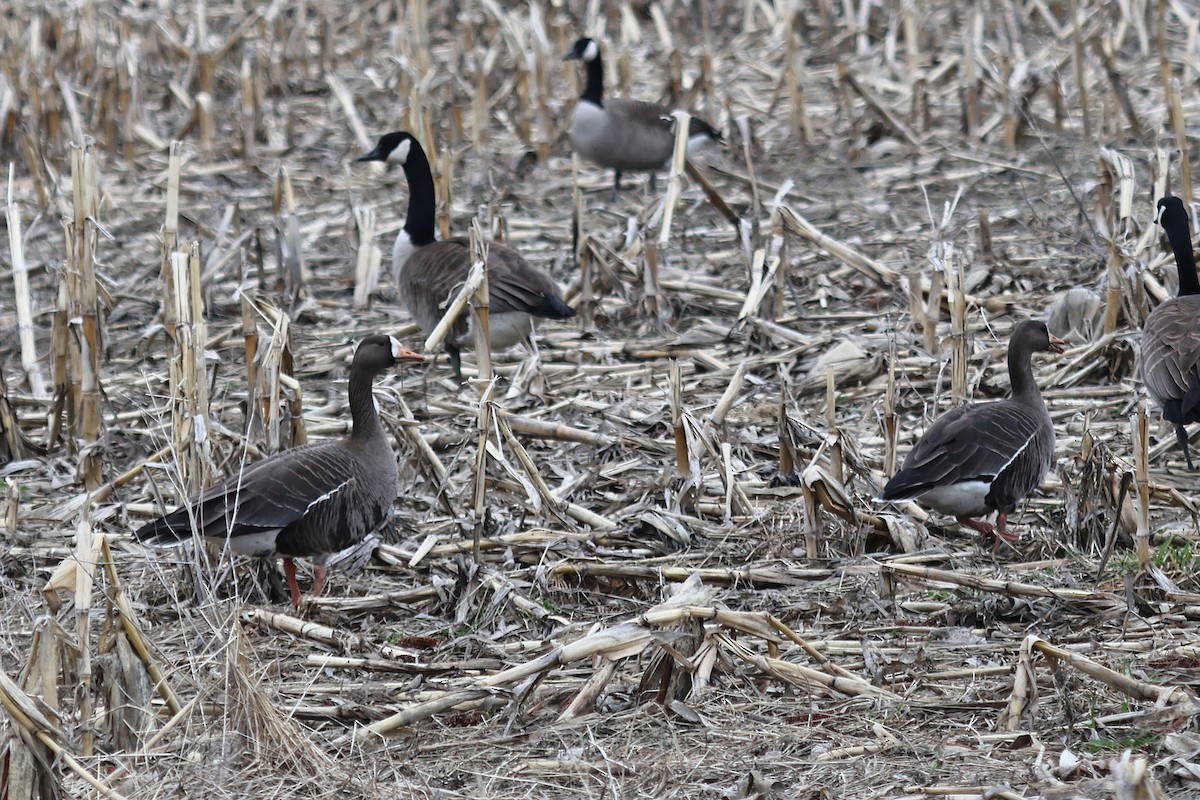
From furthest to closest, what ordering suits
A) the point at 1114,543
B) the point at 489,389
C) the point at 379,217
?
1. the point at 379,217
2. the point at 489,389
3. the point at 1114,543

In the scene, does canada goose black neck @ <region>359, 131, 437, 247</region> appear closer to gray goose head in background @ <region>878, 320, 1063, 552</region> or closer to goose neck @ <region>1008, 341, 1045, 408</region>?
goose neck @ <region>1008, 341, 1045, 408</region>

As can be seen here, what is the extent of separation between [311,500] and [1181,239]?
16.1 feet

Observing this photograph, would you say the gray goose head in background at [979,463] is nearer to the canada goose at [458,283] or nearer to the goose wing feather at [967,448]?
the goose wing feather at [967,448]

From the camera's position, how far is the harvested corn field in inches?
173

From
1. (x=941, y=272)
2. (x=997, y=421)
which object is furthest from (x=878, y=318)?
(x=997, y=421)

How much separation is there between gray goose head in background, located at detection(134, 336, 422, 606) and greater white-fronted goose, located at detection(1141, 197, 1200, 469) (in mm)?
3442

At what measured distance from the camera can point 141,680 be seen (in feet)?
14.3

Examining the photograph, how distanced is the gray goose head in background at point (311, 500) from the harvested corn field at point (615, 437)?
0.67 feet

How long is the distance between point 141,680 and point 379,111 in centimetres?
1122

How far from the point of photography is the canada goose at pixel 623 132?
12.4 meters

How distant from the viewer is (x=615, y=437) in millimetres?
7438

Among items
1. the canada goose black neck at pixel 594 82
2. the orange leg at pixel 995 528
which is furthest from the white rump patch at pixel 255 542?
the canada goose black neck at pixel 594 82

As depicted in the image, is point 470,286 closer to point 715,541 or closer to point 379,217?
point 715,541

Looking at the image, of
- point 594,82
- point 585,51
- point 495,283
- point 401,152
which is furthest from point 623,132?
point 495,283
